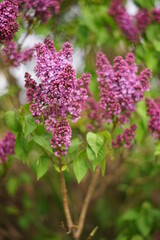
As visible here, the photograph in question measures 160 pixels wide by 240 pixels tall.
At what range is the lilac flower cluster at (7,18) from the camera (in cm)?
173

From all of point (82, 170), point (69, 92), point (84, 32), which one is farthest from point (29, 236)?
point (69, 92)

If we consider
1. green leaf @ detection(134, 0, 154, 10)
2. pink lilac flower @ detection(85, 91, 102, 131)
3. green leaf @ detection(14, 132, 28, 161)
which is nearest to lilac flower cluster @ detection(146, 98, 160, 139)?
pink lilac flower @ detection(85, 91, 102, 131)

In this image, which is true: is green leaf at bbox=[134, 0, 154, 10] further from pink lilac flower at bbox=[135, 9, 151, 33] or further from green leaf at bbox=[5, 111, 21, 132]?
green leaf at bbox=[5, 111, 21, 132]

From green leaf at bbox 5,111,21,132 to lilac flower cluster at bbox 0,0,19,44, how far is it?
42 cm

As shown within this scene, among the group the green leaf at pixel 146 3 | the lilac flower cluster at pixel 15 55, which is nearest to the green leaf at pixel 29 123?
the lilac flower cluster at pixel 15 55

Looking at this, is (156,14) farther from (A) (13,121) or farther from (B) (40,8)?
(A) (13,121)

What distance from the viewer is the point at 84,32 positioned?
3.38 metres

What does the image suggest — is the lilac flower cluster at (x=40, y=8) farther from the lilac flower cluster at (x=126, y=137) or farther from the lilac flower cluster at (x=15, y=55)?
the lilac flower cluster at (x=126, y=137)

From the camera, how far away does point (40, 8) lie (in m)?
2.23

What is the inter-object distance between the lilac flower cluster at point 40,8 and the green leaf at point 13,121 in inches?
26.9

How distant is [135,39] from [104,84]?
108 centimetres

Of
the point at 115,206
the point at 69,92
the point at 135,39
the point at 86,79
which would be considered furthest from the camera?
the point at 115,206

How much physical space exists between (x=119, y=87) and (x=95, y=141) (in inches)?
15.1

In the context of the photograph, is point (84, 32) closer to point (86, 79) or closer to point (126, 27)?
point (126, 27)
